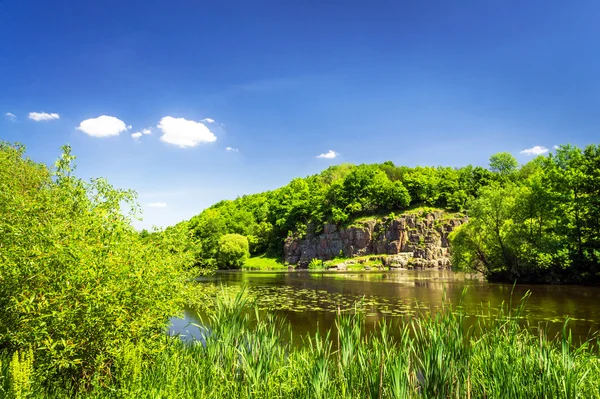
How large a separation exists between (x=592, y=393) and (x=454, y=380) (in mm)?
2631

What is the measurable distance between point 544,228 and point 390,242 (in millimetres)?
57954

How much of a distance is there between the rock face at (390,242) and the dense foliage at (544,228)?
4258 centimetres

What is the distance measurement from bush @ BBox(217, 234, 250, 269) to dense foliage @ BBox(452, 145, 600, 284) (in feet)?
198

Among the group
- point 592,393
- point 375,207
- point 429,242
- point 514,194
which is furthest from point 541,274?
point 375,207

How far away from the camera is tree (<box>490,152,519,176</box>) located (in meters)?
129

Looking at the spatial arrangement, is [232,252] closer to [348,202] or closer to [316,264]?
[316,264]

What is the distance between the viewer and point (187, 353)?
1180cm

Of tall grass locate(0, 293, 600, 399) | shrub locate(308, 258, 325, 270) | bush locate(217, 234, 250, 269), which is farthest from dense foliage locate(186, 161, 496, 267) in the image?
tall grass locate(0, 293, 600, 399)

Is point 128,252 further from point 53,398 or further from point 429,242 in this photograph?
point 429,242

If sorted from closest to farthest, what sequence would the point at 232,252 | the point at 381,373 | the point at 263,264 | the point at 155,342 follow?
the point at 381,373 → the point at 155,342 → the point at 232,252 → the point at 263,264

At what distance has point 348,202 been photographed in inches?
4899

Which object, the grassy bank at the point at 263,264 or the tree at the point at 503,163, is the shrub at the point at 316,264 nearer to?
the grassy bank at the point at 263,264

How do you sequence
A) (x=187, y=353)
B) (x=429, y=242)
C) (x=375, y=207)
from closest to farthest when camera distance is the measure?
(x=187, y=353), (x=429, y=242), (x=375, y=207)

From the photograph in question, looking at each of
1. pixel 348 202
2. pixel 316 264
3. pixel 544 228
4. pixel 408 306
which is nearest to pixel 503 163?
pixel 348 202
